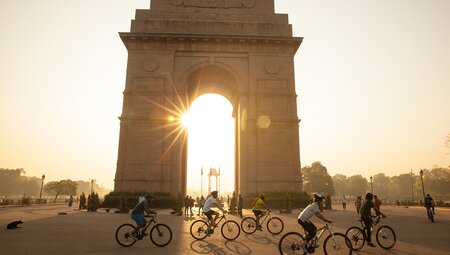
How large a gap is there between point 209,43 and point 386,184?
172610mm

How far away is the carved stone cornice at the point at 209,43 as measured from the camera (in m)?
32.1

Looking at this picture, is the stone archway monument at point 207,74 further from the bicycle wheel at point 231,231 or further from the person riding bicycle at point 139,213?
the person riding bicycle at point 139,213

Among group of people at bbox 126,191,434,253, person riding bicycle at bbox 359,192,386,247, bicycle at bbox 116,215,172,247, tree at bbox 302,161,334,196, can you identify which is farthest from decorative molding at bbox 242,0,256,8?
tree at bbox 302,161,334,196

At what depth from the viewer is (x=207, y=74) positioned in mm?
34906

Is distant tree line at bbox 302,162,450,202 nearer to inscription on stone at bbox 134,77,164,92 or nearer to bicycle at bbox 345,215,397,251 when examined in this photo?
inscription on stone at bbox 134,77,164,92

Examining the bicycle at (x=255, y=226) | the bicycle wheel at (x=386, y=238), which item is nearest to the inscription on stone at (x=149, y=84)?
the bicycle at (x=255, y=226)

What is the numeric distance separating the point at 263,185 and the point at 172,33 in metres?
16.6

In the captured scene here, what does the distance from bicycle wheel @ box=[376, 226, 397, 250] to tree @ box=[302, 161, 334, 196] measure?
8571 cm

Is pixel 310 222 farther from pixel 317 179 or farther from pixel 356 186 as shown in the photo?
pixel 356 186

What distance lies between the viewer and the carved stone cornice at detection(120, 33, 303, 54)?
32.1 m

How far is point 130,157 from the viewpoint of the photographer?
2950cm

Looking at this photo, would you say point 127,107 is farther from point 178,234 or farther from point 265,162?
point 178,234

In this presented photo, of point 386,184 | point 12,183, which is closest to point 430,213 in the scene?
point 12,183

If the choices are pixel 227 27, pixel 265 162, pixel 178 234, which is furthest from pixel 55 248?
pixel 227 27
